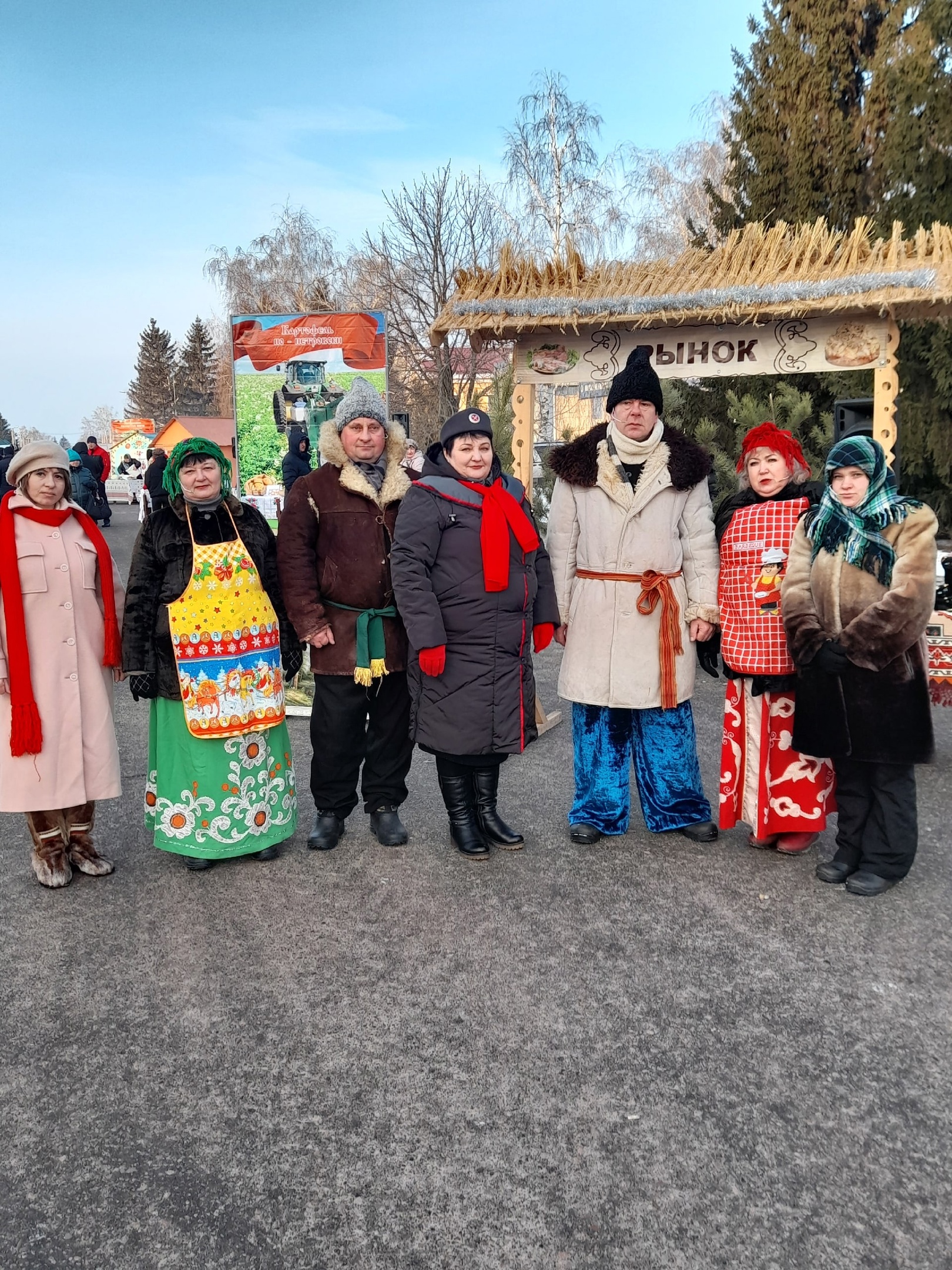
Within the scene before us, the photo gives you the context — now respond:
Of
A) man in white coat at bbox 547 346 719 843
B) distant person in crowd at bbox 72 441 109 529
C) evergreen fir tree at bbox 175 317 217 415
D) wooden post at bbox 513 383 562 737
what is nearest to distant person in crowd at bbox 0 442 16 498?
distant person in crowd at bbox 72 441 109 529

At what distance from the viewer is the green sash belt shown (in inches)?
152

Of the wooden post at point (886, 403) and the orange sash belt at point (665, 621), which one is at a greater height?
the wooden post at point (886, 403)

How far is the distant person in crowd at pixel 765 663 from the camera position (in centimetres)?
373

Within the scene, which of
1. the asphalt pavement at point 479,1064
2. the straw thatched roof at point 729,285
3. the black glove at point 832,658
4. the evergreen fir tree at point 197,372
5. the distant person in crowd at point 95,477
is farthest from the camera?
the evergreen fir tree at point 197,372

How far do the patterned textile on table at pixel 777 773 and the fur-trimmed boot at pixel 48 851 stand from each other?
9.15 ft

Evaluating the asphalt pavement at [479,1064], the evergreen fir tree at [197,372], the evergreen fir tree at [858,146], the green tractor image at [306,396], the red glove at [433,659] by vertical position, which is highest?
the evergreen fir tree at [197,372]

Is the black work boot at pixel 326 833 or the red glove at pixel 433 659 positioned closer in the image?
the red glove at pixel 433 659

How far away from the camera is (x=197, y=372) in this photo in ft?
216

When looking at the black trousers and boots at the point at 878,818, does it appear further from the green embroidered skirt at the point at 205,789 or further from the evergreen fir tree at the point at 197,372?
the evergreen fir tree at the point at 197,372

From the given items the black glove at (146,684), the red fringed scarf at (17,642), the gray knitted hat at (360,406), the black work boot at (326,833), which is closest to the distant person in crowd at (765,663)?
the gray knitted hat at (360,406)

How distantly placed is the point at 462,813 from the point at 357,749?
1.80 feet

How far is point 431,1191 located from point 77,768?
2.33 metres

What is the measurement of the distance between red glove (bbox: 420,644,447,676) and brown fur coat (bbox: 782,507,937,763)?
A: 1334 millimetres

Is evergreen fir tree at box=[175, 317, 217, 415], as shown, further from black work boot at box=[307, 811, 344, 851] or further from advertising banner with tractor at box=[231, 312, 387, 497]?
black work boot at box=[307, 811, 344, 851]
